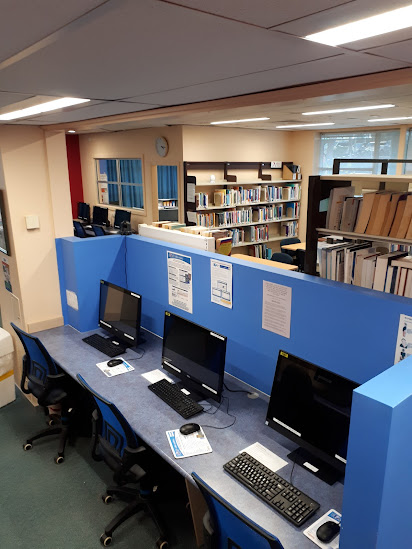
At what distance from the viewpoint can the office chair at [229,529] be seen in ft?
5.03

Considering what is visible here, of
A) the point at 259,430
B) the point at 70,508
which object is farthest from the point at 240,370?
the point at 70,508

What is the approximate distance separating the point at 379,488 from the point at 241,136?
738 cm

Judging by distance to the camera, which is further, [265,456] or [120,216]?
[120,216]

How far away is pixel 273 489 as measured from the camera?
197 cm

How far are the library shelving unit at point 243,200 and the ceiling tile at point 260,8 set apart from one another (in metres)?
5.89

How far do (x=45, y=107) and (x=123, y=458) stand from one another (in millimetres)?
2236

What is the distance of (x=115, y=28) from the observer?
3.88ft

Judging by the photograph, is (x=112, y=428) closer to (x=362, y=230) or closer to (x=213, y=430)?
(x=213, y=430)

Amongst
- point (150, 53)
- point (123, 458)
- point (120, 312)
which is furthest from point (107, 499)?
point (150, 53)

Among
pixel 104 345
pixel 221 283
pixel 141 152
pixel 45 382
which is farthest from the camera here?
pixel 141 152

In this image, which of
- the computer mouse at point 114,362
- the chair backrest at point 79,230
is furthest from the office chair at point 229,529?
the chair backrest at point 79,230

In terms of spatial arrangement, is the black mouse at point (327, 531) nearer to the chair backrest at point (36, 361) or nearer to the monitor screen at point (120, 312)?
the monitor screen at point (120, 312)

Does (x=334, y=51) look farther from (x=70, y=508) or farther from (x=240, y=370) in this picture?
(x=70, y=508)

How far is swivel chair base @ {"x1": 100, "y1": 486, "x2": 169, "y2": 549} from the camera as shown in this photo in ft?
8.55
